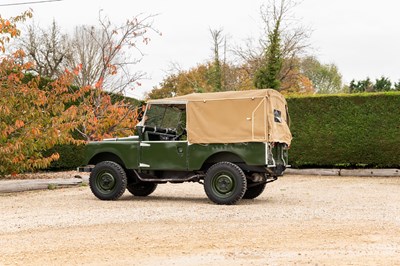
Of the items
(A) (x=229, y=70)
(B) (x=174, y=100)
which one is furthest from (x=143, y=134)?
(A) (x=229, y=70)

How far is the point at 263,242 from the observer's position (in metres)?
6.47

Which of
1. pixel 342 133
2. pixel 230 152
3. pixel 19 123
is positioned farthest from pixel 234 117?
pixel 342 133

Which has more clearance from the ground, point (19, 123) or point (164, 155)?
point (19, 123)

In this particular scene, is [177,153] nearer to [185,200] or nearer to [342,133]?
[185,200]

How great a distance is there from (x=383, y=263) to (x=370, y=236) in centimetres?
158

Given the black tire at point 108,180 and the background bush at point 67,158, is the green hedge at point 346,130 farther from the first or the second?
the black tire at point 108,180

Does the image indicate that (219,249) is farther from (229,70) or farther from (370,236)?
(229,70)

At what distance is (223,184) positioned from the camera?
10.3 metres

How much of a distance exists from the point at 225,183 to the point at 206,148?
2.45 ft

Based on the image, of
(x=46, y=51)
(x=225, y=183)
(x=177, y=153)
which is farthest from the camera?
(x=46, y=51)

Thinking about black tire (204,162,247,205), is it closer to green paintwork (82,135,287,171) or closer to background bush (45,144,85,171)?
green paintwork (82,135,287,171)

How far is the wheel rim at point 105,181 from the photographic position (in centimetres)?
1105

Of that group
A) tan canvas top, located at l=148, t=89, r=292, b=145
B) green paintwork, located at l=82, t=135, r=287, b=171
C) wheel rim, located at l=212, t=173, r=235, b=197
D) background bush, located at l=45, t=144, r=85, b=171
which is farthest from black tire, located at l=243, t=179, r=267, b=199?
background bush, located at l=45, t=144, r=85, b=171

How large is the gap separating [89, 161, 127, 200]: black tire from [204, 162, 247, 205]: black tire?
169 cm
